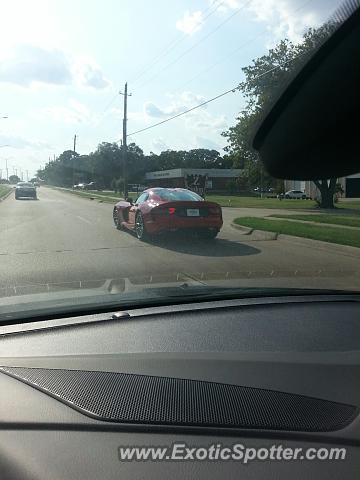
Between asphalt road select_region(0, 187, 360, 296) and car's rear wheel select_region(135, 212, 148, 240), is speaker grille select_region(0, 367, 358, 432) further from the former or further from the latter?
car's rear wheel select_region(135, 212, 148, 240)

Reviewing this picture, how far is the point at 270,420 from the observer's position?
2.40 metres

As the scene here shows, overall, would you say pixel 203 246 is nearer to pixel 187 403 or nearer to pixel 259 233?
pixel 259 233

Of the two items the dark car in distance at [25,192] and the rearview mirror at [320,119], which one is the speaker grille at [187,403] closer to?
the rearview mirror at [320,119]

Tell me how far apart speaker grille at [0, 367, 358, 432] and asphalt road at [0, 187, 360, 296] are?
10.9 feet

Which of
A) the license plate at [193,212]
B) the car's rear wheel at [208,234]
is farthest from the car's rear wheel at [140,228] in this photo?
the car's rear wheel at [208,234]

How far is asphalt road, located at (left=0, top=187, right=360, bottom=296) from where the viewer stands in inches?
301

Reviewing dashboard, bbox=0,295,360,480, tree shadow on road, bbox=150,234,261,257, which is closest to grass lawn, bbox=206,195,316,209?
tree shadow on road, bbox=150,234,261,257

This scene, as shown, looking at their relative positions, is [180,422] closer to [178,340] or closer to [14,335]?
[178,340]

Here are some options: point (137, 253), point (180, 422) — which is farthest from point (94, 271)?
point (180, 422)

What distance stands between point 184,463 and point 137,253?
29.4 ft

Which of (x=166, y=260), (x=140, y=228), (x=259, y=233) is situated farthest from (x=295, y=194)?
(x=166, y=260)

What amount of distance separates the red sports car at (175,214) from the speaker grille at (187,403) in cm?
1032

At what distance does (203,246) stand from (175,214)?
113 centimetres

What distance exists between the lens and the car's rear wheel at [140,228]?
44.9 feet
